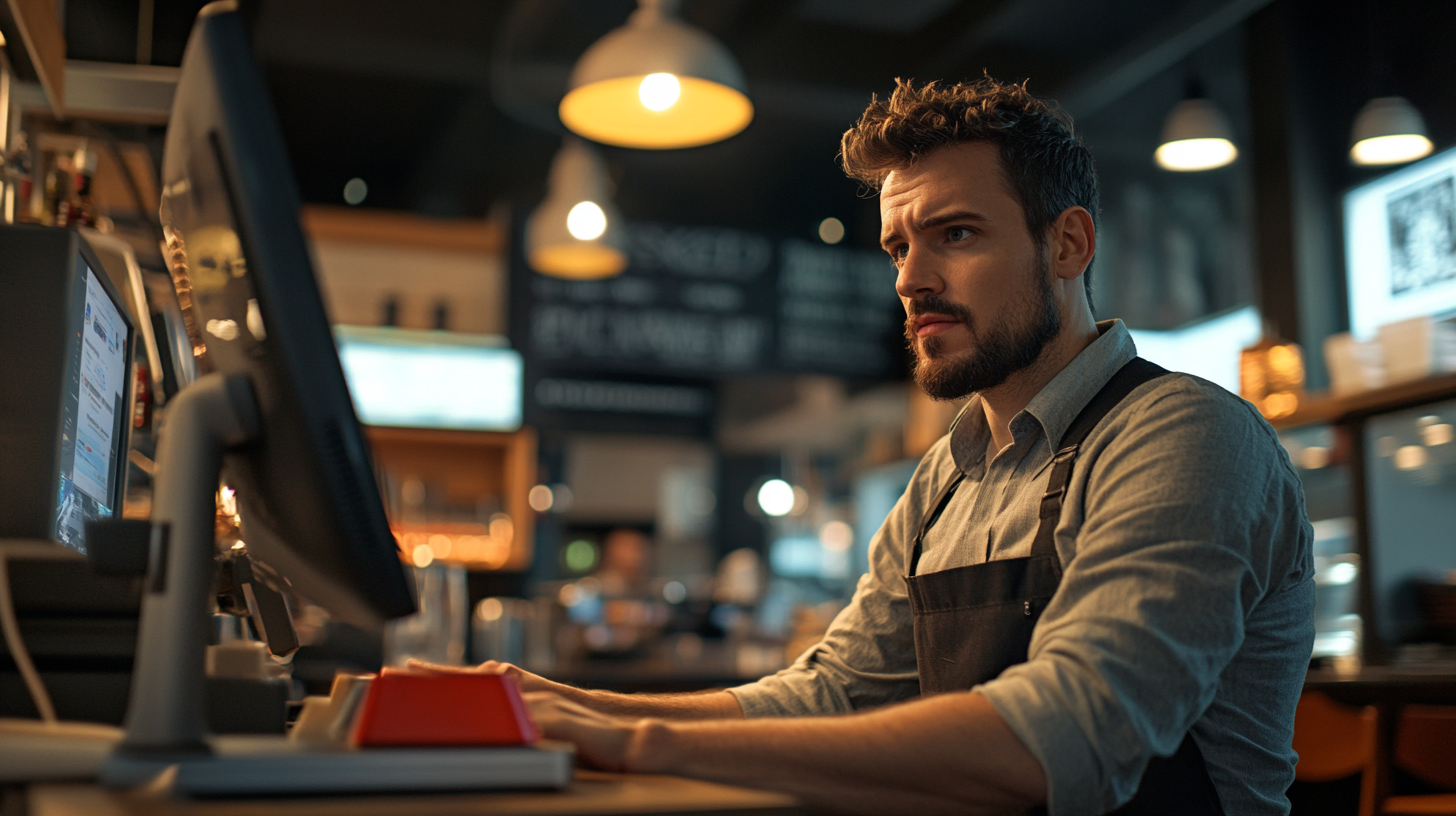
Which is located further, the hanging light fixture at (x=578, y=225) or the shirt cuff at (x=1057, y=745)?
the hanging light fixture at (x=578, y=225)

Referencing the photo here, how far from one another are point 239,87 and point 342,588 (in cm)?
32

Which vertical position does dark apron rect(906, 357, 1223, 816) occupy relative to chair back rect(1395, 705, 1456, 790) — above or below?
above

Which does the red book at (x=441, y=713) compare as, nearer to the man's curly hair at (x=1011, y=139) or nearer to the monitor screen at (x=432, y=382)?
the man's curly hair at (x=1011, y=139)

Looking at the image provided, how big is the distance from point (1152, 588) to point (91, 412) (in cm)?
101

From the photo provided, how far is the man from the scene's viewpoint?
2.95 ft

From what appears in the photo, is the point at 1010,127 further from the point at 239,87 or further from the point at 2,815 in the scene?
the point at 2,815

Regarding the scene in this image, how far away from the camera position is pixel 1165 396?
1140 millimetres

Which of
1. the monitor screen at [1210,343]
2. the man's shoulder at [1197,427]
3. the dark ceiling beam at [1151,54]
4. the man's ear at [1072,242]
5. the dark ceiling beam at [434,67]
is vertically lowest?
the man's shoulder at [1197,427]

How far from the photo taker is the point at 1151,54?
4672 millimetres

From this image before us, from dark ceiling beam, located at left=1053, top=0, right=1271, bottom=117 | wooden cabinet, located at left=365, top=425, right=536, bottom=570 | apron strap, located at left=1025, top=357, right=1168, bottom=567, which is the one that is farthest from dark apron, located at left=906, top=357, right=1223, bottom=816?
wooden cabinet, located at left=365, top=425, right=536, bottom=570

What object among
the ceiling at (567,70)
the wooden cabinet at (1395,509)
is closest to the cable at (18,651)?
the ceiling at (567,70)

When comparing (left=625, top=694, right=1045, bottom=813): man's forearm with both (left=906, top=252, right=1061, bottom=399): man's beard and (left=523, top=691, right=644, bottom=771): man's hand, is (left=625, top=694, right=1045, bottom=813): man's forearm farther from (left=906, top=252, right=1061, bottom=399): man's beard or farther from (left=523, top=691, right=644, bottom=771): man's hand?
(left=906, top=252, right=1061, bottom=399): man's beard

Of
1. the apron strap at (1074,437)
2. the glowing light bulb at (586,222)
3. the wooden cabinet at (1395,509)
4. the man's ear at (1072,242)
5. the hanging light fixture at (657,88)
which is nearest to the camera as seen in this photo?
the apron strap at (1074,437)

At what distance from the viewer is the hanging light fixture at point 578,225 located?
4594mm
